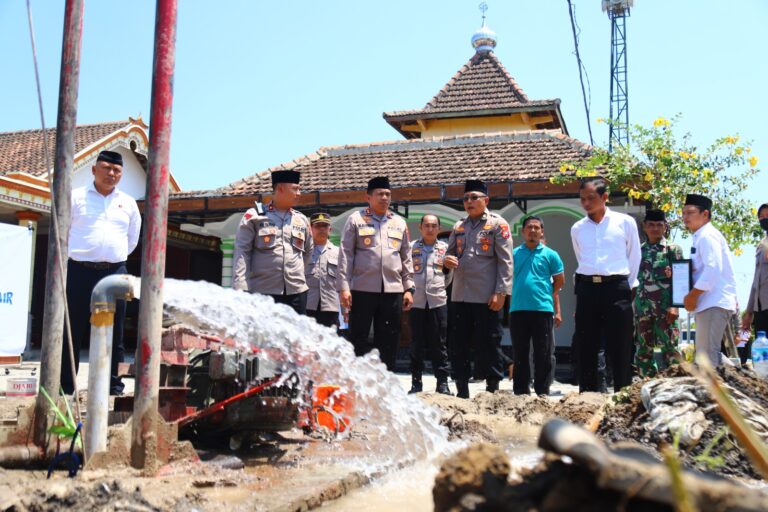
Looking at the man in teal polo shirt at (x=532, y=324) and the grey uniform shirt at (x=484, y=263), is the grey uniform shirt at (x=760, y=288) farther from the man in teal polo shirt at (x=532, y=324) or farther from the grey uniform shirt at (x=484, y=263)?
the grey uniform shirt at (x=484, y=263)

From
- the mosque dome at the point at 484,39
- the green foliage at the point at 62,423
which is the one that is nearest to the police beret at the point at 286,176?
the green foliage at the point at 62,423

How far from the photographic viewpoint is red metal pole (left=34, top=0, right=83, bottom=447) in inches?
146

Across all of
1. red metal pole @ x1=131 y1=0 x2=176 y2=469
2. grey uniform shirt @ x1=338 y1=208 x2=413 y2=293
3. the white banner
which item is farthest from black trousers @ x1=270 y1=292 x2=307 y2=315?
the white banner

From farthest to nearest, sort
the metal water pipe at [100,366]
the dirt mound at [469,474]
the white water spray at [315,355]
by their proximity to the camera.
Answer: the white water spray at [315,355]
the metal water pipe at [100,366]
the dirt mound at [469,474]

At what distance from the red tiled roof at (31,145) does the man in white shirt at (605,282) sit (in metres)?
14.6

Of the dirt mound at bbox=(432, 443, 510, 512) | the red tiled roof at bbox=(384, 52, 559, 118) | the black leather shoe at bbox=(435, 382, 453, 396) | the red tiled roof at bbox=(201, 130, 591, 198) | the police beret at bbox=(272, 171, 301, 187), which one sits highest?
the red tiled roof at bbox=(384, 52, 559, 118)

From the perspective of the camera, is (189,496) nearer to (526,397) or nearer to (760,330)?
(526,397)

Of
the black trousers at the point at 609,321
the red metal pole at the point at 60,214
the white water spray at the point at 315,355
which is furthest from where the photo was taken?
the black trousers at the point at 609,321

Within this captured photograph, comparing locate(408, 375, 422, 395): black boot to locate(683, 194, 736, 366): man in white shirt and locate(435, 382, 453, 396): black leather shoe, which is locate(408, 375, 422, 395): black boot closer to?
locate(435, 382, 453, 396): black leather shoe

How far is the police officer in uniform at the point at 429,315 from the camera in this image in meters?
7.46

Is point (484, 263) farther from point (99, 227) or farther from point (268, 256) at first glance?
point (99, 227)

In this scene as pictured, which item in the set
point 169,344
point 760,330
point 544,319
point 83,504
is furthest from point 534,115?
point 83,504

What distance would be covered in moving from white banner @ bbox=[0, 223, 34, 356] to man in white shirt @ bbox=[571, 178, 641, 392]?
7927 mm

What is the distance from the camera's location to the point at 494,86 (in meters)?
20.8
